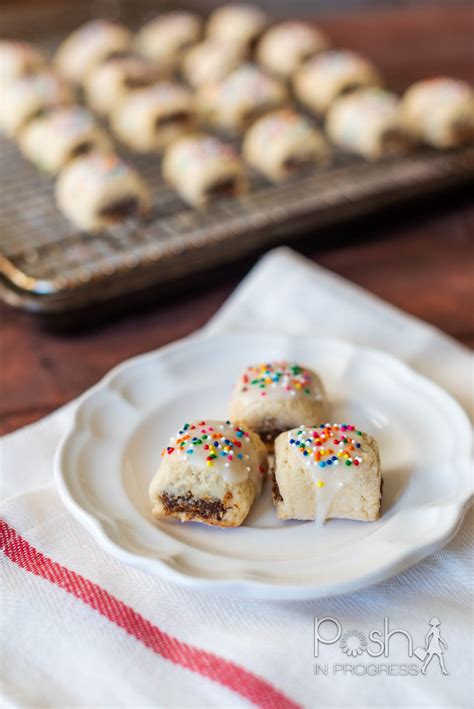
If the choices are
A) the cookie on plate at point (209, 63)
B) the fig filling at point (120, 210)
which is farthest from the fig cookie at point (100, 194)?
the cookie on plate at point (209, 63)

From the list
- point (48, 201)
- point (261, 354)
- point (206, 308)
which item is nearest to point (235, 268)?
point (206, 308)

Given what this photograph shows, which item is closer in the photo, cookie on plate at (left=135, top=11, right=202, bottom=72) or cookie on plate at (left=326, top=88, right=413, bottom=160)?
cookie on plate at (left=326, top=88, right=413, bottom=160)

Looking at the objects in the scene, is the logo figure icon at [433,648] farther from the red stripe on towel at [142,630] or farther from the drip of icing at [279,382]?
the drip of icing at [279,382]

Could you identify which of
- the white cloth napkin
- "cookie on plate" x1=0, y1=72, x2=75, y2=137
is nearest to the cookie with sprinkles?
the white cloth napkin

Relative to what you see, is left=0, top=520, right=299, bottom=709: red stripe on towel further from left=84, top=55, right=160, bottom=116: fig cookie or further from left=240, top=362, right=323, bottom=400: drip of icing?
left=84, top=55, right=160, bottom=116: fig cookie

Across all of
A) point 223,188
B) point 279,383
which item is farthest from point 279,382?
point 223,188

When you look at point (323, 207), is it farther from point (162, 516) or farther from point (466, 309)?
point (162, 516)

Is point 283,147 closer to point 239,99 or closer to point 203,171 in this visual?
point 203,171
